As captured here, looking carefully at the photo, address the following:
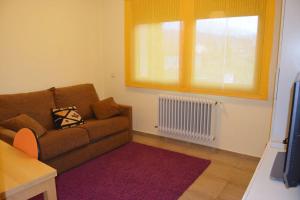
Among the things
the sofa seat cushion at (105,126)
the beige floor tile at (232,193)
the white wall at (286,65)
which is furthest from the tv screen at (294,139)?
the sofa seat cushion at (105,126)

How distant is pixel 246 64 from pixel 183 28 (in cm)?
102

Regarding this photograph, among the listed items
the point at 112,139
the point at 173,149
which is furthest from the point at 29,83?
the point at 173,149

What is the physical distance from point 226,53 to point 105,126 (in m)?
1.92

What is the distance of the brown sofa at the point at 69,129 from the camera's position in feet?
9.01

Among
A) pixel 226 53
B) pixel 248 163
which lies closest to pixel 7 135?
pixel 226 53

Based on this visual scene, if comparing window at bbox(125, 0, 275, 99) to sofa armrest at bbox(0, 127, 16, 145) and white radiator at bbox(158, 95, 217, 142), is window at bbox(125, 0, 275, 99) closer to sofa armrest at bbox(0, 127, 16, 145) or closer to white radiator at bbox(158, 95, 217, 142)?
white radiator at bbox(158, 95, 217, 142)

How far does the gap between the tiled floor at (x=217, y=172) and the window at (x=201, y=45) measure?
869 millimetres

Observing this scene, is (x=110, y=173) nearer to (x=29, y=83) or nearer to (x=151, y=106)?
(x=151, y=106)

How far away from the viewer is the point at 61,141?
109 inches

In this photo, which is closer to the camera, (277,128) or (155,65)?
(277,128)

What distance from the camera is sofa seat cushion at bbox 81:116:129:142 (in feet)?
10.4

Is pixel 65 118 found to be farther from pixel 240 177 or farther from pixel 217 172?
pixel 240 177

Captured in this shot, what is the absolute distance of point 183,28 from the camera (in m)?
3.46

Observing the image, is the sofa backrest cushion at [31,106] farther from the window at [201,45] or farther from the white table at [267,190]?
the white table at [267,190]
